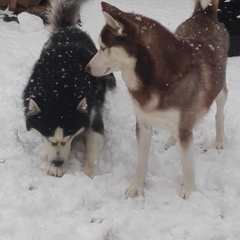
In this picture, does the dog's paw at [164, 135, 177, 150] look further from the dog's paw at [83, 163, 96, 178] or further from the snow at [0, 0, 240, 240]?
the dog's paw at [83, 163, 96, 178]

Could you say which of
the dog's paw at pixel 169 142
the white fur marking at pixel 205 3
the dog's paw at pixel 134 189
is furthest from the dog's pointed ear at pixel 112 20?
the dog's paw at pixel 169 142

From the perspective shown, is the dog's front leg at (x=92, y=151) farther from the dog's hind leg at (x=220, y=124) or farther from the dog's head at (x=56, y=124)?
the dog's hind leg at (x=220, y=124)

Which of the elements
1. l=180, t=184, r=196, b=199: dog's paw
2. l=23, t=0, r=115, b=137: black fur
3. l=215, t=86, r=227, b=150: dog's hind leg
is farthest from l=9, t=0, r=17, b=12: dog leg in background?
l=180, t=184, r=196, b=199: dog's paw

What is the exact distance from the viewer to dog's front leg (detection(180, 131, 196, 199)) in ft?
10.7

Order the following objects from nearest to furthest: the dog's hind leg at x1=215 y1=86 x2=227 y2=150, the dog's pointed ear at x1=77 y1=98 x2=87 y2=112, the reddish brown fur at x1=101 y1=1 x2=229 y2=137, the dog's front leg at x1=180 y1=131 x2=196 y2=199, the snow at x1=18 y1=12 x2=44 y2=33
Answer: the reddish brown fur at x1=101 y1=1 x2=229 y2=137 < the dog's front leg at x1=180 y1=131 x2=196 y2=199 < the dog's pointed ear at x1=77 y1=98 x2=87 y2=112 < the dog's hind leg at x1=215 y1=86 x2=227 y2=150 < the snow at x1=18 y1=12 x2=44 y2=33

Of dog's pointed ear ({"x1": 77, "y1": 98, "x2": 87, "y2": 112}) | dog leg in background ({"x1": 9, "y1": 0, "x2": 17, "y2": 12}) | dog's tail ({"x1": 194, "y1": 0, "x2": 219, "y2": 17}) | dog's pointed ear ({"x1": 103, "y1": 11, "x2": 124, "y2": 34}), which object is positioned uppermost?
dog's pointed ear ({"x1": 103, "y1": 11, "x2": 124, "y2": 34})

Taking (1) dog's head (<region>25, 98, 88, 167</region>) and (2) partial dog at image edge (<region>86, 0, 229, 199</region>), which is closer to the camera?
(2) partial dog at image edge (<region>86, 0, 229, 199</region>)

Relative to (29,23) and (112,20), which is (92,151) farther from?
(29,23)

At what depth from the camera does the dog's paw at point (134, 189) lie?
3.56 m

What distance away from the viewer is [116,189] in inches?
142

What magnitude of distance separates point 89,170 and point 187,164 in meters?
0.87

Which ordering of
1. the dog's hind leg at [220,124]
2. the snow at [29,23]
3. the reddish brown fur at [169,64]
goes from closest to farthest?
the reddish brown fur at [169,64] < the dog's hind leg at [220,124] < the snow at [29,23]

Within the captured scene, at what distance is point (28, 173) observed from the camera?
12.0 feet

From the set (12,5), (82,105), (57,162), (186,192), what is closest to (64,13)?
(82,105)
